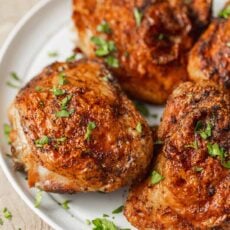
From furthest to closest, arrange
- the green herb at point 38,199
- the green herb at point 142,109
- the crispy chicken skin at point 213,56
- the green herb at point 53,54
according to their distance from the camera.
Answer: the green herb at point 53,54, the green herb at point 142,109, the crispy chicken skin at point 213,56, the green herb at point 38,199

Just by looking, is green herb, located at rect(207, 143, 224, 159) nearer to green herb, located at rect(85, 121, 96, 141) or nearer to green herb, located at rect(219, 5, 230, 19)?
green herb, located at rect(85, 121, 96, 141)

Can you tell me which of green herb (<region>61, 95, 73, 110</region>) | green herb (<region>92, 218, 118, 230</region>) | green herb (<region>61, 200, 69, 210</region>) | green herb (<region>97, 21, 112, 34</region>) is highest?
green herb (<region>97, 21, 112, 34</region>)

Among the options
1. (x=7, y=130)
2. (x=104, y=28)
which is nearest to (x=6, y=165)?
(x=7, y=130)

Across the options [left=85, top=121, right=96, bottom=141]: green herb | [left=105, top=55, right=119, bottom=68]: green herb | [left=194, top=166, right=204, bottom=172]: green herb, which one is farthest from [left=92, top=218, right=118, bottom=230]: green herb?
[left=105, top=55, right=119, bottom=68]: green herb

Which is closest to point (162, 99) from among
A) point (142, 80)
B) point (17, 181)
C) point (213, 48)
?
point (142, 80)

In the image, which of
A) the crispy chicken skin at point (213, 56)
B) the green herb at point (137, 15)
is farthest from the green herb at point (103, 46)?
the crispy chicken skin at point (213, 56)

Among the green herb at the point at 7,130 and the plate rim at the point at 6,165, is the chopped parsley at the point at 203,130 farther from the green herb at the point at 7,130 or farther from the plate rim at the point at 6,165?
the green herb at the point at 7,130

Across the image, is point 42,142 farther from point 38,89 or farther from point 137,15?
point 137,15

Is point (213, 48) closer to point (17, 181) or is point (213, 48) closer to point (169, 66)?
point (169, 66)
